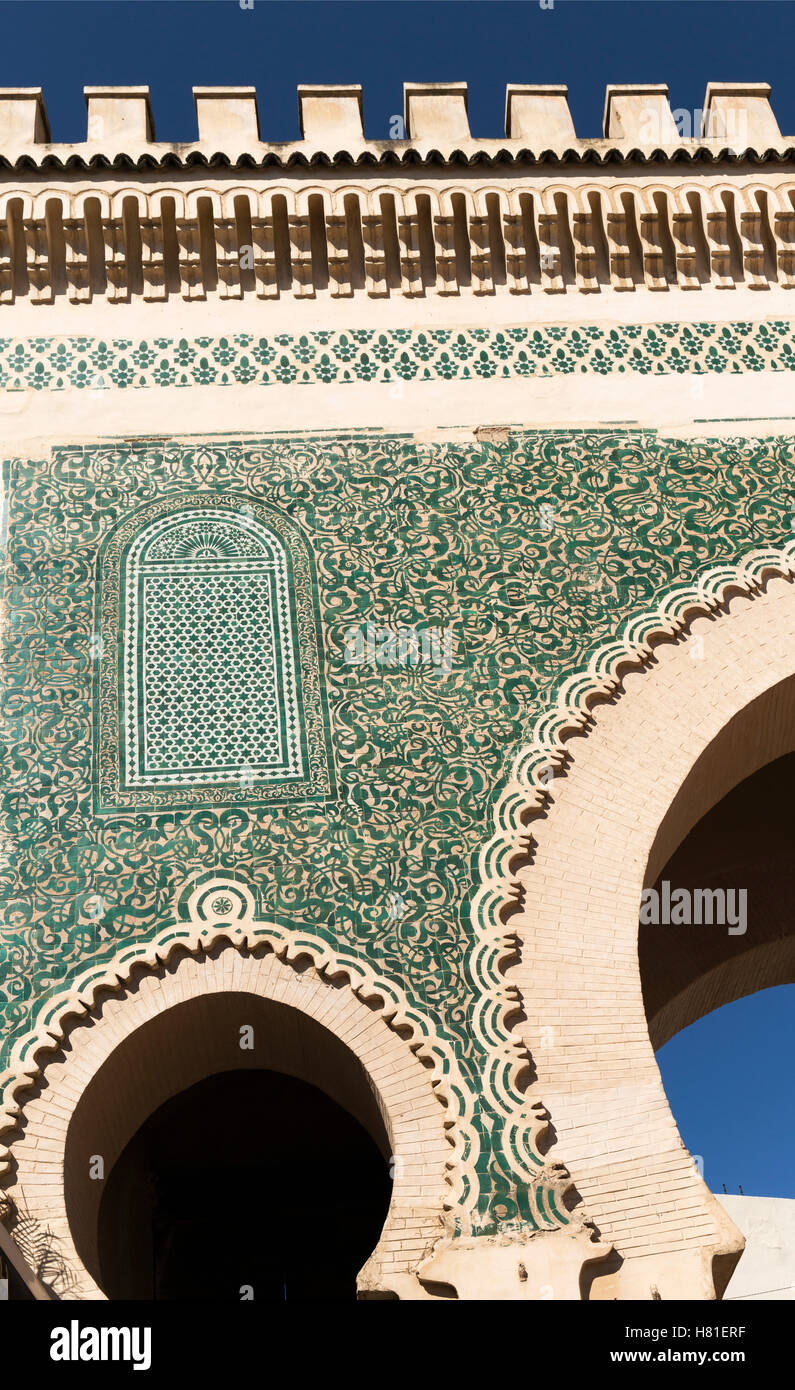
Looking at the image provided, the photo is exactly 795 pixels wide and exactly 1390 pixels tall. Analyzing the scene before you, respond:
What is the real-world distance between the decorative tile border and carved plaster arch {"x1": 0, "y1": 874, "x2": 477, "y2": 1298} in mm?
1596

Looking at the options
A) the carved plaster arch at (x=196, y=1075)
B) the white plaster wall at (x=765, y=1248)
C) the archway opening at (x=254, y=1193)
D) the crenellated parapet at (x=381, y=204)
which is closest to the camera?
the carved plaster arch at (x=196, y=1075)

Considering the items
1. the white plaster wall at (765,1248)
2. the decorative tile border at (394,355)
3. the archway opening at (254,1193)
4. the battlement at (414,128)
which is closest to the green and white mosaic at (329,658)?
the decorative tile border at (394,355)

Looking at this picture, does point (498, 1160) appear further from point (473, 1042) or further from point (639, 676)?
point (639, 676)

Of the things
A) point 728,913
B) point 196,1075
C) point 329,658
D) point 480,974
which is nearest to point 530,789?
point 480,974

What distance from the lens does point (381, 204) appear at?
4613mm

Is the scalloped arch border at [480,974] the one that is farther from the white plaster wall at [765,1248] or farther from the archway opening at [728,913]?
the white plaster wall at [765,1248]

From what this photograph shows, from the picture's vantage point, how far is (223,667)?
393 cm

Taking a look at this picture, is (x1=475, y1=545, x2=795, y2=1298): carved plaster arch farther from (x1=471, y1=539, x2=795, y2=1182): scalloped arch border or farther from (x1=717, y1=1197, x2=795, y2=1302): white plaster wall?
→ (x1=717, y1=1197, x2=795, y2=1302): white plaster wall

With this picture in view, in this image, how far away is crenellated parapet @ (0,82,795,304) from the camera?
454 cm

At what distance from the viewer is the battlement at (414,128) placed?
15.1ft

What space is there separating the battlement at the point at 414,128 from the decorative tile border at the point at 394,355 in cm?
59

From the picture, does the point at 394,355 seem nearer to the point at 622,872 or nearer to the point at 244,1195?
the point at 622,872

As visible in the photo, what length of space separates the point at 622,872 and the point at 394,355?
67.8 inches
